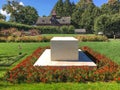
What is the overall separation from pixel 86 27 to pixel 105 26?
17700 millimetres

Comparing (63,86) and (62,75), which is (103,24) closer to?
(62,75)

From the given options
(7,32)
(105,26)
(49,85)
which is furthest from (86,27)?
(49,85)

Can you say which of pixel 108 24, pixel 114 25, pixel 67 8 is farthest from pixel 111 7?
pixel 108 24

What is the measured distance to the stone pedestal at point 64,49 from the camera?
12679 millimetres

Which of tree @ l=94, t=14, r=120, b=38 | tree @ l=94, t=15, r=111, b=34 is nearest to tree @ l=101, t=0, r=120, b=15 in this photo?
tree @ l=94, t=14, r=120, b=38

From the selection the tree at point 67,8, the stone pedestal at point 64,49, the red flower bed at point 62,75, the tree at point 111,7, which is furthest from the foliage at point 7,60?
the tree at point 67,8

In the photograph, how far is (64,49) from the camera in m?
12.8

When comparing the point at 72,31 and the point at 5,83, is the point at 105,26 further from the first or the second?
the point at 5,83

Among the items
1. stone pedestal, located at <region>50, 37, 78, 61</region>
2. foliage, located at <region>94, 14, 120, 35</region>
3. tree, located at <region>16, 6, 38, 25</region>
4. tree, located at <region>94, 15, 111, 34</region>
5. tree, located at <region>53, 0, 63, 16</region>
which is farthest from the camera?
tree, located at <region>53, 0, 63, 16</region>

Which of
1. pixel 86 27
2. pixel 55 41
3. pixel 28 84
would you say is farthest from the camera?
pixel 86 27

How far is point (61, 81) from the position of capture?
29.9 feet

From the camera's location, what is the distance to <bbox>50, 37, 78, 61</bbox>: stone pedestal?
41.6 feet

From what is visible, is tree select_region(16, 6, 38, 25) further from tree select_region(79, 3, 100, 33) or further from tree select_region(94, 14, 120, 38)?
tree select_region(94, 14, 120, 38)

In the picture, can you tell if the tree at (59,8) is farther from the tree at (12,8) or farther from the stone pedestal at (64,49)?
the stone pedestal at (64,49)
